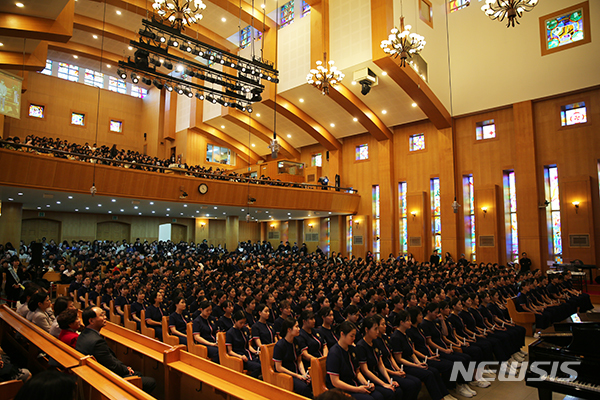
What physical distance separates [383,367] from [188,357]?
6.87ft

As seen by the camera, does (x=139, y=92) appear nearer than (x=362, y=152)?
No

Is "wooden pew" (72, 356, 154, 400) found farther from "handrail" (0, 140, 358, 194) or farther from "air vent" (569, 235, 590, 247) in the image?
"air vent" (569, 235, 590, 247)

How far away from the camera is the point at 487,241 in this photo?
15219 millimetres

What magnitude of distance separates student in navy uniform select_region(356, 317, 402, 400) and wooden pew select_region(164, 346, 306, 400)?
1150mm

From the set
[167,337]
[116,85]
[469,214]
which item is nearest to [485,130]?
[469,214]

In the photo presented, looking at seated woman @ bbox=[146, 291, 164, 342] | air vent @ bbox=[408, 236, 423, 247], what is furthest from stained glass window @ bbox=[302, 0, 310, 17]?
seated woman @ bbox=[146, 291, 164, 342]

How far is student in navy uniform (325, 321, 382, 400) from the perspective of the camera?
133 inches

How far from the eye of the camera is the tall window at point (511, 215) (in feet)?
49.2

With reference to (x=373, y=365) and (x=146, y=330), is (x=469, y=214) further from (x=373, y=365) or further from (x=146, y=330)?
(x=146, y=330)

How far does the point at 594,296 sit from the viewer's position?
11289 millimetres

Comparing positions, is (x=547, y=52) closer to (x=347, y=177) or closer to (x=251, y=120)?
(x=347, y=177)

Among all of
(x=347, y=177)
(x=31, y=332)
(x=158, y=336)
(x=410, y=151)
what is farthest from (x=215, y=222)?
(x=31, y=332)

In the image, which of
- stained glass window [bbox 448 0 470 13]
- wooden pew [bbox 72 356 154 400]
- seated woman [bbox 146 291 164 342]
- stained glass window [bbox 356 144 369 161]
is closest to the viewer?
wooden pew [bbox 72 356 154 400]

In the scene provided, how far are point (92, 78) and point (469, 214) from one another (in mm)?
24797
